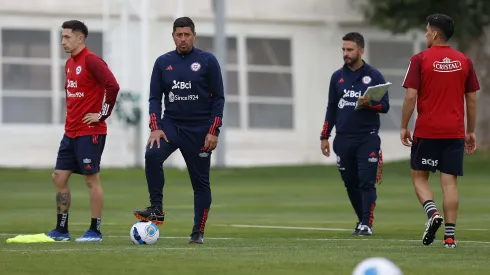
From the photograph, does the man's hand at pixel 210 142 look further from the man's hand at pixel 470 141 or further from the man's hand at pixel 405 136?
the man's hand at pixel 470 141

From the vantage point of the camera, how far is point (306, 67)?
148 feet

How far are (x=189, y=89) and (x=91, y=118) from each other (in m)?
1.15

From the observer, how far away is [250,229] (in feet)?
58.0

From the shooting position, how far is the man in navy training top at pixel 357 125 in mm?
16844

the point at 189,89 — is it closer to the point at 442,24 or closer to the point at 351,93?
the point at 442,24

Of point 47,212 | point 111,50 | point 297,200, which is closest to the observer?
point 47,212

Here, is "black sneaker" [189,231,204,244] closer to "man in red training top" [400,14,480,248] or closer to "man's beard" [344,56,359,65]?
"man in red training top" [400,14,480,248]

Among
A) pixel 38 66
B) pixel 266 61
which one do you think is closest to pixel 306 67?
pixel 266 61

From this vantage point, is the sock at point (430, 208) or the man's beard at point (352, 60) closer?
the sock at point (430, 208)

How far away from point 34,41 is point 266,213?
21.2 meters

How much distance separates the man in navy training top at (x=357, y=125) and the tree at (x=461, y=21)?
22105mm

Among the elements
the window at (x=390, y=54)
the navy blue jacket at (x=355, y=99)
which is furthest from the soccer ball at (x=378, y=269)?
the window at (x=390, y=54)

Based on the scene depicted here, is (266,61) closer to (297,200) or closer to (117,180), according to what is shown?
(117,180)

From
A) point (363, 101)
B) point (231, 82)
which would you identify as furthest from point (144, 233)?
point (231, 82)
